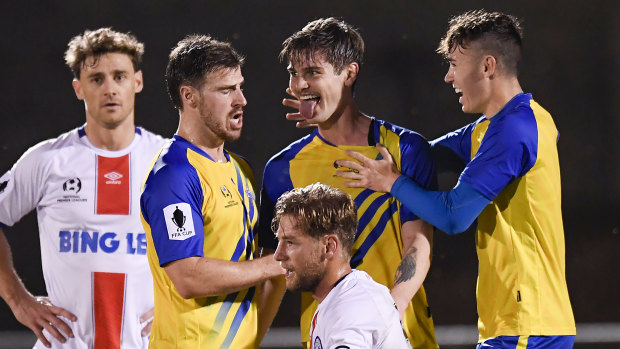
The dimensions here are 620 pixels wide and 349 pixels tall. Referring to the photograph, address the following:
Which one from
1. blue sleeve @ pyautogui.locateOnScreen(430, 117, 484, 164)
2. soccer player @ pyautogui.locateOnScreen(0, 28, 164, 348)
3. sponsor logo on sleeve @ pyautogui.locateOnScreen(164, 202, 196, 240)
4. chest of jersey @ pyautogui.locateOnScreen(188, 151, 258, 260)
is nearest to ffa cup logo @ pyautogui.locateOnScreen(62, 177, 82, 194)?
soccer player @ pyautogui.locateOnScreen(0, 28, 164, 348)

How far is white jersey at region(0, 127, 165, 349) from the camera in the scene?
351cm

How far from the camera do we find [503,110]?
2.72 m

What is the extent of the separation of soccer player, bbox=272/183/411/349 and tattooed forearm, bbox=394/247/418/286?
0.38 m

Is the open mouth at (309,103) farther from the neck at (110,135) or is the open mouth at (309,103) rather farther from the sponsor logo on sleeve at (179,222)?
the neck at (110,135)

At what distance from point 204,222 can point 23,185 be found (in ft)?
4.24

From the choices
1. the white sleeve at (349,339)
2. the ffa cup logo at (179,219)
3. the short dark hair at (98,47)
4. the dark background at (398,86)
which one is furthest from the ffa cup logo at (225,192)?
the dark background at (398,86)

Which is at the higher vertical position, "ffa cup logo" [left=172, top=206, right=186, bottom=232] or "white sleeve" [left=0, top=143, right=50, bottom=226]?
"white sleeve" [left=0, top=143, right=50, bottom=226]

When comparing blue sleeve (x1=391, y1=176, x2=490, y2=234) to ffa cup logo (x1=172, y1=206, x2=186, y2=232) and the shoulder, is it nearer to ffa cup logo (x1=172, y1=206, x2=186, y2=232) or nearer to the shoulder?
ffa cup logo (x1=172, y1=206, x2=186, y2=232)

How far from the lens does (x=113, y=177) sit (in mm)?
3635

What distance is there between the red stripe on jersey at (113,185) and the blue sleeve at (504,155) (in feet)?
5.29

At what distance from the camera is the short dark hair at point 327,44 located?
2877 millimetres

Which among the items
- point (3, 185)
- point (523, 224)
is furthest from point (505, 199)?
point (3, 185)

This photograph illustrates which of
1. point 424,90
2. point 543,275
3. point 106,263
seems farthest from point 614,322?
point 106,263

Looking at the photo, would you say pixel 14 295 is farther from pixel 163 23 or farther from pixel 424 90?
pixel 424 90
